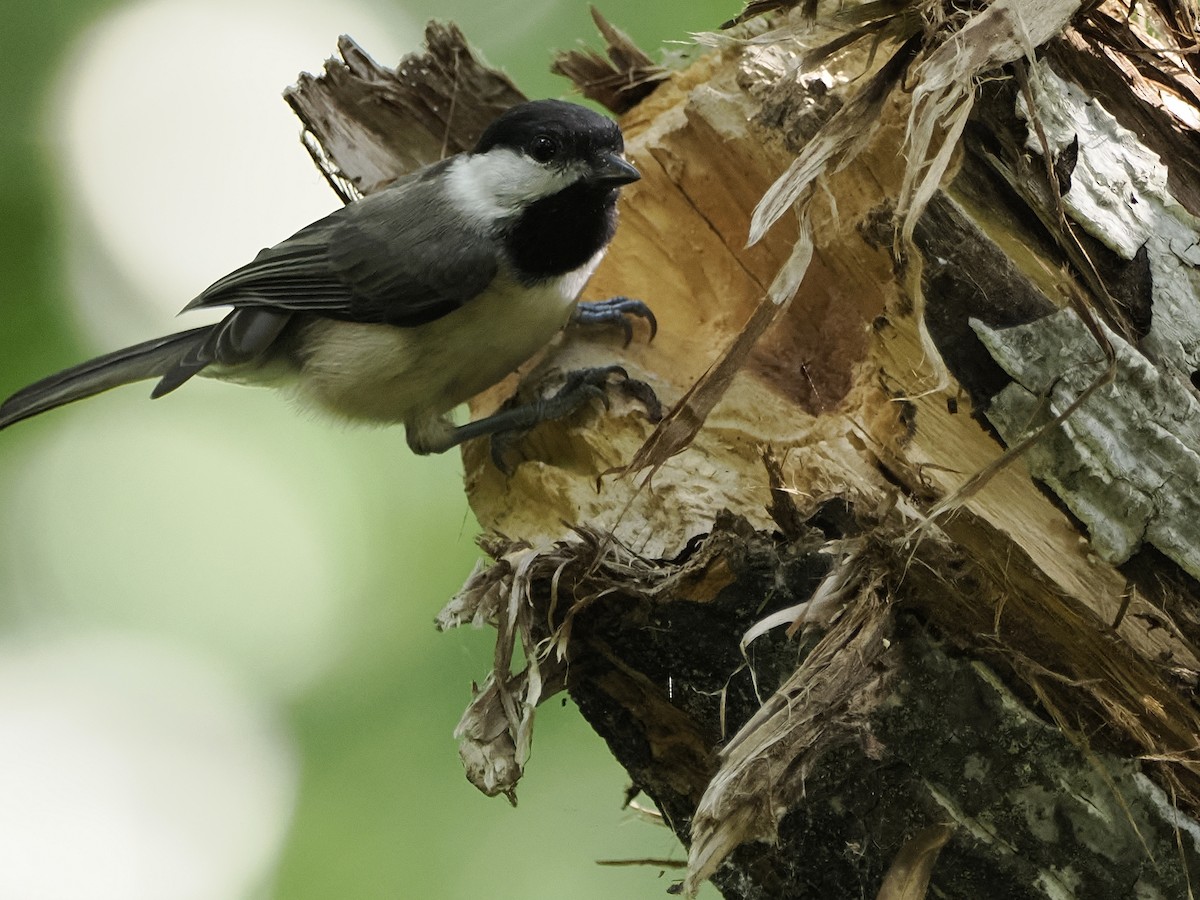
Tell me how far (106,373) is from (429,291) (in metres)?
0.90

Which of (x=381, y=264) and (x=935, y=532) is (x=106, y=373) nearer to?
(x=381, y=264)

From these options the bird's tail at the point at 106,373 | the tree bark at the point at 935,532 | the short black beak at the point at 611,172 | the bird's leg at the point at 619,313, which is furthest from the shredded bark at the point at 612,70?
the bird's tail at the point at 106,373

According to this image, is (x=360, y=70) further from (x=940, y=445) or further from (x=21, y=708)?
(x=21, y=708)

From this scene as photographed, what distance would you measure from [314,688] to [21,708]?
4.27 ft

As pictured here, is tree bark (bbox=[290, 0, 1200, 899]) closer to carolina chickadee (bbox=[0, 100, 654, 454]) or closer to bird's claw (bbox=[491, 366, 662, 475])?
bird's claw (bbox=[491, 366, 662, 475])

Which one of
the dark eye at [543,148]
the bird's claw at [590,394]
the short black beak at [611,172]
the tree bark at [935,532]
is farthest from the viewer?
the dark eye at [543,148]

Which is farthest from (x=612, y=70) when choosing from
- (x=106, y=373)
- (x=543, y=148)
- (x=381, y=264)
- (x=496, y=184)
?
(x=106, y=373)

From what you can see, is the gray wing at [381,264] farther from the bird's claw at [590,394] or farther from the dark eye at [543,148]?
the bird's claw at [590,394]

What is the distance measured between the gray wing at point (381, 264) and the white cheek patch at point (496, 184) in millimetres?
37

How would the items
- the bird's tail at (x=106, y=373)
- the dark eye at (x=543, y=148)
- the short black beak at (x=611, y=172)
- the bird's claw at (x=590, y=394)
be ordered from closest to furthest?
the bird's claw at (x=590, y=394) → the short black beak at (x=611, y=172) → the dark eye at (x=543, y=148) → the bird's tail at (x=106, y=373)

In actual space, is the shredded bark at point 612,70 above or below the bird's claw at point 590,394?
above

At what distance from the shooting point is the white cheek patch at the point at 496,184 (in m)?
2.35

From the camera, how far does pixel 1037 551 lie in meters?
1.32

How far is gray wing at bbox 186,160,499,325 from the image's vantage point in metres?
2.34
